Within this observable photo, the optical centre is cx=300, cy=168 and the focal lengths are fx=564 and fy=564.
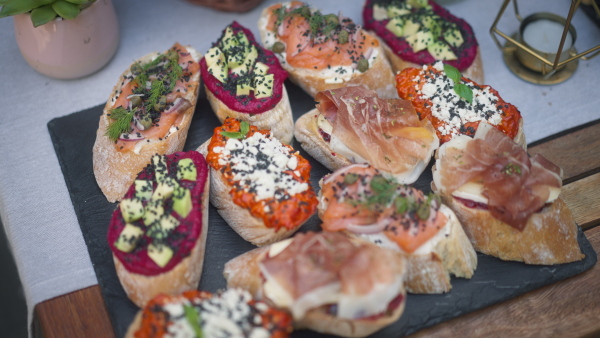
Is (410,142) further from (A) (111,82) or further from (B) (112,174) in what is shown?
(A) (111,82)

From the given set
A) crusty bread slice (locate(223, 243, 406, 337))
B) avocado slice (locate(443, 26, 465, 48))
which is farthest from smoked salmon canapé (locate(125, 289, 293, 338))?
avocado slice (locate(443, 26, 465, 48))

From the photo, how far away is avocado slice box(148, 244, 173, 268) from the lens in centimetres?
262

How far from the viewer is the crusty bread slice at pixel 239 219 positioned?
2859 millimetres

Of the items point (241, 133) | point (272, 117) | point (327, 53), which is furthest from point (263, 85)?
point (327, 53)

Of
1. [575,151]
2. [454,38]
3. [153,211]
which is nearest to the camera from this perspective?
[153,211]

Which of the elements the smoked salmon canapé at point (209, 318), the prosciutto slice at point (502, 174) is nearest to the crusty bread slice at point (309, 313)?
the smoked salmon canapé at point (209, 318)

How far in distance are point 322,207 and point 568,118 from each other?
1891 mm

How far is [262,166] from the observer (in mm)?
2932

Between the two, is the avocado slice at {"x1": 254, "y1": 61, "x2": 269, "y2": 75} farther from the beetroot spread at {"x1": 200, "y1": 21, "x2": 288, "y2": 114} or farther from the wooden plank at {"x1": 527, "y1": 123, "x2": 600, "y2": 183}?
the wooden plank at {"x1": 527, "y1": 123, "x2": 600, "y2": 183}

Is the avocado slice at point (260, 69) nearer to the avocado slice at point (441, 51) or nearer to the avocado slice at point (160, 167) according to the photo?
the avocado slice at point (160, 167)

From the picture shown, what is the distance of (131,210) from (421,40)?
2080 millimetres

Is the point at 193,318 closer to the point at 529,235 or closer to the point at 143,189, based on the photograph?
the point at 143,189

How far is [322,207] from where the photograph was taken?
114 inches

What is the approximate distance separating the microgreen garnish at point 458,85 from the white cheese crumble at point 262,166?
1047mm
